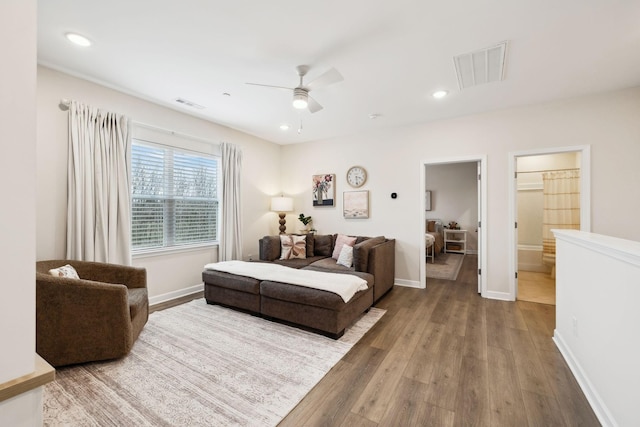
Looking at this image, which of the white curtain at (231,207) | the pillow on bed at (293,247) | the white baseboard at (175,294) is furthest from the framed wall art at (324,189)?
the white baseboard at (175,294)

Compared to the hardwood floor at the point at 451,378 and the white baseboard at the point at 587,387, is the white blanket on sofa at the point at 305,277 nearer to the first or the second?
the hardwood floor at the point at 451,378

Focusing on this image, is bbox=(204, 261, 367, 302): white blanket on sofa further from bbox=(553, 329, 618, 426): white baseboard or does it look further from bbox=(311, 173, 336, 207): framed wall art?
bbox=(311, 173, 336, 207): framed wall art

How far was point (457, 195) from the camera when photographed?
26.1 feet

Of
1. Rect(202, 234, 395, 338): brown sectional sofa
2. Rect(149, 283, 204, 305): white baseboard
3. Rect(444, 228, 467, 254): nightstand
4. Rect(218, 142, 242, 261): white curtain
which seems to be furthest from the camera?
Rect(444, 228, 467, 254): nightstand

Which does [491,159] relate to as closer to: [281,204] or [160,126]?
[281,204]

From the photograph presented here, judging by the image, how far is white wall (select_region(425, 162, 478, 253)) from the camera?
25.3 ft

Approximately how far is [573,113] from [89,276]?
6.00 meters

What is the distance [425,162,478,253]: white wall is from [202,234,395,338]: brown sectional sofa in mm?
4589

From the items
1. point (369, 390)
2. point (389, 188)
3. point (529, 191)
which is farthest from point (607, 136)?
point (369, 390)

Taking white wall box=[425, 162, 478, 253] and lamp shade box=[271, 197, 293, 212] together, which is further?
white wall box=[425, 162, 478, 253]

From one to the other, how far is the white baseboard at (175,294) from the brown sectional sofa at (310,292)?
27.1 inches

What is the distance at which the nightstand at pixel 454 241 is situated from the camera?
771cm

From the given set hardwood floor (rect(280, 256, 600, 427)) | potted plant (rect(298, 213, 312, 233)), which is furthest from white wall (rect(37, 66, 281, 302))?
hardwood floor (rect(280, 256, 600, 427))

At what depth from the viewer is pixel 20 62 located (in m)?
0.76
